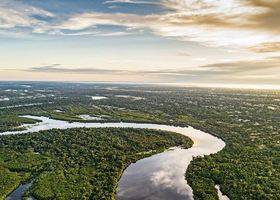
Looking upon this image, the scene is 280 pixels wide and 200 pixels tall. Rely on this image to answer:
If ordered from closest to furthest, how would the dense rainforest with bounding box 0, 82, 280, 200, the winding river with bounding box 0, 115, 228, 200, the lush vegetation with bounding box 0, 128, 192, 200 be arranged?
the winding river with bounding box 0, 115, 228, 200 < the lush vegetation with bounding box 0, 128, 192, 200 < the dense rainforest with bounding box 0, 82, 280, 200

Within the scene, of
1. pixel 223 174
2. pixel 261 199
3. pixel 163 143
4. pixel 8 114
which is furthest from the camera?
pixel 8 114

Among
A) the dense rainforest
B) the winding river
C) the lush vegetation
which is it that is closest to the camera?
the winding river

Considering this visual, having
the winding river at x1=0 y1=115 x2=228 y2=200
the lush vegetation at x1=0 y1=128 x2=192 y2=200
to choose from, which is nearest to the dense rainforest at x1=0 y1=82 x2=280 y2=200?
the winding river at x1=0 y1=115 x2=228 y2=200

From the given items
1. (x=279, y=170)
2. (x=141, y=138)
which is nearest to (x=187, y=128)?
(x=141, y=138)

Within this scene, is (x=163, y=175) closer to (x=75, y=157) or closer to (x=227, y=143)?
(x=75, y=157)

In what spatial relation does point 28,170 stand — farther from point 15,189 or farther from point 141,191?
point 141,191

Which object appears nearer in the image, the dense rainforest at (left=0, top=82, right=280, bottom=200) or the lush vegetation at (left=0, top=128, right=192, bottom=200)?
the lush vegetation at (left=0, top=128, right=192, bottom=200)

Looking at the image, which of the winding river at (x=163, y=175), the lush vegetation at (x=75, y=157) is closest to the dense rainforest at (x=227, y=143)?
the winding river at (x=163, y=175)

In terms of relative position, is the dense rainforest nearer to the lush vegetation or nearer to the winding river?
the winding river
